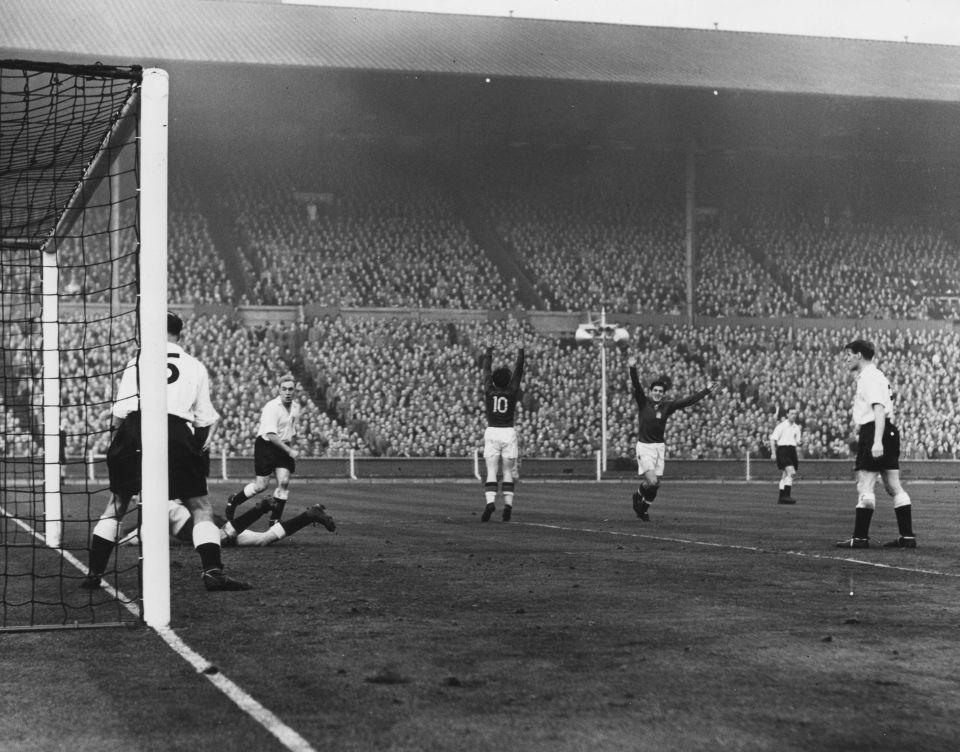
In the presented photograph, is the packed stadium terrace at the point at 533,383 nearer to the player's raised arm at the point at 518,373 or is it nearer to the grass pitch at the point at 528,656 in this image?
A: the player's raised arm at the point at 518,373

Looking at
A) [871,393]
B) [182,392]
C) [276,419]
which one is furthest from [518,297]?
[182,392]

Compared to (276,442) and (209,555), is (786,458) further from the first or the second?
(209,555)

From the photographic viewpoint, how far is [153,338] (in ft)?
25.5

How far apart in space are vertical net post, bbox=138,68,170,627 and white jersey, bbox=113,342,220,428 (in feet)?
3.07

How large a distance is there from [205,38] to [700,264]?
763 inches

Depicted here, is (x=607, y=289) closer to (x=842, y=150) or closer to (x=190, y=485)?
(x=842, y=150)

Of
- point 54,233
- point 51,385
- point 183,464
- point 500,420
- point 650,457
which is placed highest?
point 54,233

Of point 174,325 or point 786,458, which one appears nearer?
point 174,325

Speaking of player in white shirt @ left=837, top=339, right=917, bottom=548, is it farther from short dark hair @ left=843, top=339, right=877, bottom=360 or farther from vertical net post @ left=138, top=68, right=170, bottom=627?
vertical net post @ left=138, top=68, right=170, bottom=627

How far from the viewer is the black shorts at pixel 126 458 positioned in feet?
28.4

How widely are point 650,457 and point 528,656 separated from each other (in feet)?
39.8

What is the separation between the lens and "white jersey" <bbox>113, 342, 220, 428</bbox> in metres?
8.78

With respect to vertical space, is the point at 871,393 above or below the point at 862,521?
above

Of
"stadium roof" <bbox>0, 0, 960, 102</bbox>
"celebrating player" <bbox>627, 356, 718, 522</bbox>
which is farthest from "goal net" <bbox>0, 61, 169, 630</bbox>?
"stadium roof" <bbox>0, 0, 960, 102</bbox>
